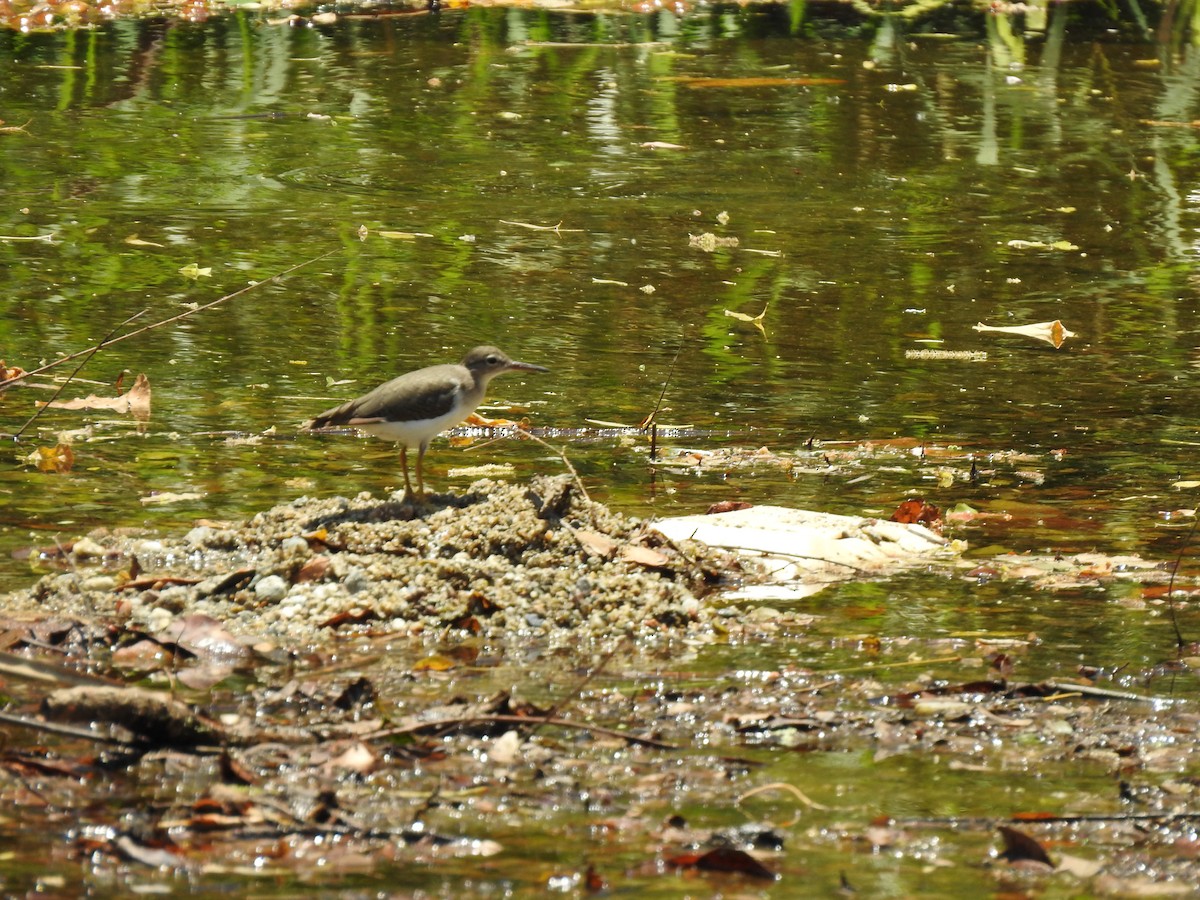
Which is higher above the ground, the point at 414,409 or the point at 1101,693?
the point at 414,409

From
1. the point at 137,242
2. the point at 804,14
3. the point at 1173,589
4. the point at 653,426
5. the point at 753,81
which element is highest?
the point at 804,14

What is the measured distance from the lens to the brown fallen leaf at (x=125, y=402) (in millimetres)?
7012

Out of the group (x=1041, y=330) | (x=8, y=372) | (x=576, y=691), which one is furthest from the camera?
(x=1041, y=330)

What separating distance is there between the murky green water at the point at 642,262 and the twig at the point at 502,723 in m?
0.69

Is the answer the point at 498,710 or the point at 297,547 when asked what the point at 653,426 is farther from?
the point at 498,710

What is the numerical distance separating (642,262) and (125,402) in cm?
318

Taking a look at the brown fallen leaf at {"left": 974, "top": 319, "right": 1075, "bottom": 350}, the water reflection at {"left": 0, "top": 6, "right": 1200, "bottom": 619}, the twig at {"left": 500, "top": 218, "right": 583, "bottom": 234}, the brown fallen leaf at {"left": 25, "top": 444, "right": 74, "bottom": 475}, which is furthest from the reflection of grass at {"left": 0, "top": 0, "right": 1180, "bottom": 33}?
the brown fallen leaf at {"left": 25, "top": 444, "right": 74, "bottom": 475}

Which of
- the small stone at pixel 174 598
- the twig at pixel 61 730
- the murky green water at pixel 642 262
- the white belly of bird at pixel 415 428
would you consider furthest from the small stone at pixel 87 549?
the twig at pixel 61 730

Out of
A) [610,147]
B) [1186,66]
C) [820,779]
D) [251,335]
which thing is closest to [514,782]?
[820,779]

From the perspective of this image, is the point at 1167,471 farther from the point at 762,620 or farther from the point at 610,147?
the point at 610,147

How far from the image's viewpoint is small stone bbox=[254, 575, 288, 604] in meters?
5.09

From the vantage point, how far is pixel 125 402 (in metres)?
7.05

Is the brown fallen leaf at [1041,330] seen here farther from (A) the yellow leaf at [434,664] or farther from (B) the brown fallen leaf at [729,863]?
(B) the brown fallen leaf at [729,863]

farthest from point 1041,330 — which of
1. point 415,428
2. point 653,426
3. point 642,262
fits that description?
point 415,428
